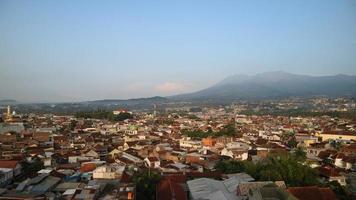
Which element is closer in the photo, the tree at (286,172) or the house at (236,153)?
the tree at (286,172)

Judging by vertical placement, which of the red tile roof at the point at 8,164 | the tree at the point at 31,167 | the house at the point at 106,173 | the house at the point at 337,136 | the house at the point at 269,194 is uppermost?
the house at the point at 269,194

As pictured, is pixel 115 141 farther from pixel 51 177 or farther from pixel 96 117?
pixel 96 117

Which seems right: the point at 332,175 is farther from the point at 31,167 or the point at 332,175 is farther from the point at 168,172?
the point at 31,167

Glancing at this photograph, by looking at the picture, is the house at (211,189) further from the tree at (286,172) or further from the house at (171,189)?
the tree at (286,172)

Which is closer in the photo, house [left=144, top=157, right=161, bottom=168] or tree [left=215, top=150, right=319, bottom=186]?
tree [left=215, top=150, right=319, bottom=186]

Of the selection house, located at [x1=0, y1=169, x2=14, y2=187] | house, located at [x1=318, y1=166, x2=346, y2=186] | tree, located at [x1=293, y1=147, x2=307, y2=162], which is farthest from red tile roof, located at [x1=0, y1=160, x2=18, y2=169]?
house, located at [x1=318, y1=166, x2=346, y2=186]

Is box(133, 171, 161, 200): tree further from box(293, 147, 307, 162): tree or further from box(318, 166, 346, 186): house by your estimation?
box(318, 166, 346, 186): house

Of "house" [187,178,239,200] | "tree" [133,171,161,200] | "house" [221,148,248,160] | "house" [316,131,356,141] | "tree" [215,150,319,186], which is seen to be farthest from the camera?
"house" [316,131,356,141]

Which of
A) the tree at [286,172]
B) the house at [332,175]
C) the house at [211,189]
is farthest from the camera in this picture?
the house at [332,175]

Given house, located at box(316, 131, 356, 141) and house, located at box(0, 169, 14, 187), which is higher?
house, located at box(0, 169, 14, 187)

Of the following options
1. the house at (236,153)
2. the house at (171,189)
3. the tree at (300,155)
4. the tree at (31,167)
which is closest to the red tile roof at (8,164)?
the tree at (31,167)

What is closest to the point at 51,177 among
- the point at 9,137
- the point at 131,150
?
the point at 131,150
